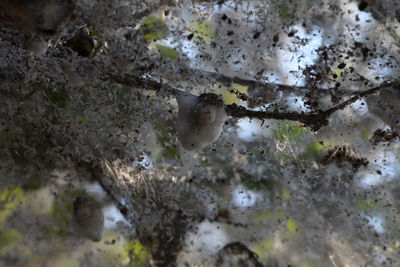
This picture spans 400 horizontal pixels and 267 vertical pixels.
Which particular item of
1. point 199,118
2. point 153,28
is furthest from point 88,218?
point 153,28

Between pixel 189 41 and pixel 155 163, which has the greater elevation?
pixel 189 41

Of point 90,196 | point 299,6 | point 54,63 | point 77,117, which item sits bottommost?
point 90,196

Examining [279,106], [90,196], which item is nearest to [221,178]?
[279,106]

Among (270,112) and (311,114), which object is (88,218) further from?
(311,114)

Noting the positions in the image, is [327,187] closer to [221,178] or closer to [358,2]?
[221,178]

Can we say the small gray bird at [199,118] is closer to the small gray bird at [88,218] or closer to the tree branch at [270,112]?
the tree branch at [270,112]

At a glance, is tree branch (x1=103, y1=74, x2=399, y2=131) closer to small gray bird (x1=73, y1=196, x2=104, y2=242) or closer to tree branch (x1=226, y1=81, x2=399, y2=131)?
tree branch (x1=226, y1=81, x2=399, y2=131)
